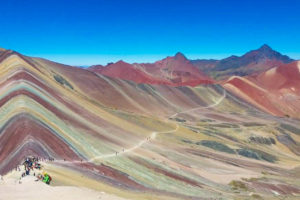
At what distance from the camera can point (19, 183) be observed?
101 feet

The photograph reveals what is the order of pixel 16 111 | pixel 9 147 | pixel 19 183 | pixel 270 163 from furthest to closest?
1. pixel 270 163
2. pixel 16 111
3. pixel 9 147
4. pixel 19 183

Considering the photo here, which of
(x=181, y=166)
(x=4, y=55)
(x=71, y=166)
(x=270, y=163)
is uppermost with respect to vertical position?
(x=4, y=55)

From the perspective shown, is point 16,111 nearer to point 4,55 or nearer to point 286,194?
point 286,194

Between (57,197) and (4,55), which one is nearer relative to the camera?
(57,197)

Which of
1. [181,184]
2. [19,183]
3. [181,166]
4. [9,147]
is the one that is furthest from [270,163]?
[19,183]

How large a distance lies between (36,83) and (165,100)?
9812 cm

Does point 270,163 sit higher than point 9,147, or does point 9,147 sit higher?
point 270,163

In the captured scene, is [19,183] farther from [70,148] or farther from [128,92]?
[128,92]

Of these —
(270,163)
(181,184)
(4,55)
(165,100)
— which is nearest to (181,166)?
(181,184)

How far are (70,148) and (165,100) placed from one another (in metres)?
127

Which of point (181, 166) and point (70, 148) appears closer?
point (70, 148)

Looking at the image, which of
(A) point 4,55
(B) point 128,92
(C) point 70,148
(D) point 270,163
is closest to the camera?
(C) point 70,148

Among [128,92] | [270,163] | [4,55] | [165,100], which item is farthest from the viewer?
[165,100]

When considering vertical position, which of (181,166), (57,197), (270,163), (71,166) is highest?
(270,163)
